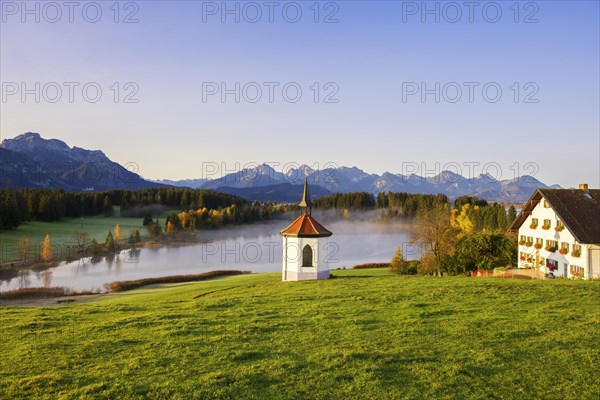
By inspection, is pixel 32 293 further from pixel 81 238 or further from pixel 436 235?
pixel 436 235

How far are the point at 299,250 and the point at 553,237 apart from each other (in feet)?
75.8

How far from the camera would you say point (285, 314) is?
18656 mm

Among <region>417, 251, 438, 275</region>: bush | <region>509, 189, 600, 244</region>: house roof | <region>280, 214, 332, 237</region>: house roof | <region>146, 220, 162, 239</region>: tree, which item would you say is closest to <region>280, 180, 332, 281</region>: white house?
<region>280, 214, 332, 237</region>: house roof

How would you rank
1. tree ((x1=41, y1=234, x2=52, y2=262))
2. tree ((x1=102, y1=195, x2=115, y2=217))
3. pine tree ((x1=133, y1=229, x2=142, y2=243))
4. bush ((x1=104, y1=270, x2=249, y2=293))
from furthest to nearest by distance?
tree ((x1=102, y1=195, x2=115, y2=217)), pine tree ((x1=133, y1=229, x2=142, y2=243)), tree ((x1=41, y1=234, x2=52, y2=262)), bush ((x1=104, y1=270, x2=249, y2=293))

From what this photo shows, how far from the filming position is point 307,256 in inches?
1373

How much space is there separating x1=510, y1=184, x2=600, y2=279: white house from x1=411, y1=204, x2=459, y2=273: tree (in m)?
7.03

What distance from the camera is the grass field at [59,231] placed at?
79062 mm

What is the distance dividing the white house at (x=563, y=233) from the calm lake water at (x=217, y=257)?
1955 centimetres

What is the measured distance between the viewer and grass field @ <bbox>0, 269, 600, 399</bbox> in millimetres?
10430

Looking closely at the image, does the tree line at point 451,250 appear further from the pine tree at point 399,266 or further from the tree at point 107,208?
the tree at point 107,208

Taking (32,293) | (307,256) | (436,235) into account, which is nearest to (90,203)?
(32,293)

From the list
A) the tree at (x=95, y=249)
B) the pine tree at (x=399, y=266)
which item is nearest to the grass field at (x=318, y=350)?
the pine tree at (x=399, y=266)

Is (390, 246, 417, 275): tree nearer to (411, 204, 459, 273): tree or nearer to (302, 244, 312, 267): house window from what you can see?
(411, 204, 459, 273): tree

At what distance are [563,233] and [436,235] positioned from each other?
1092 centimetres
